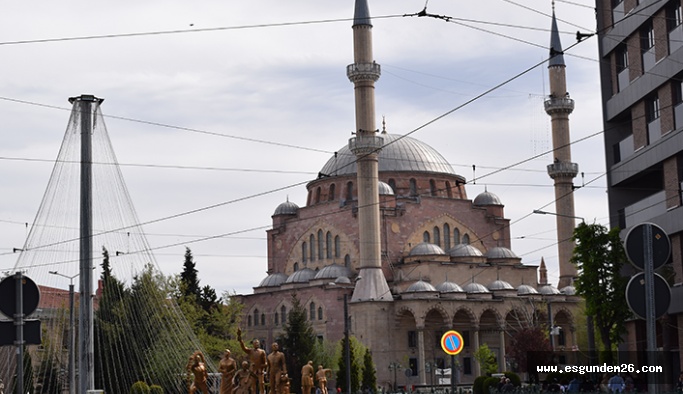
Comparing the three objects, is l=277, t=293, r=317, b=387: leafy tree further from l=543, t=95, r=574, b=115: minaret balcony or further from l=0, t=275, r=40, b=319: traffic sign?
l=0, t=275, r=40, b=319: traffic sign

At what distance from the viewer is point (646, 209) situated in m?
26.9

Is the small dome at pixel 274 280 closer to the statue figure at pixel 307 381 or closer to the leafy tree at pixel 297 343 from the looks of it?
the leafy tree at pixel 297 343

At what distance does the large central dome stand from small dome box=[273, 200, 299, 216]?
12.0 ft

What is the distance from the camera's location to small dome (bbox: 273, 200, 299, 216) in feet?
259

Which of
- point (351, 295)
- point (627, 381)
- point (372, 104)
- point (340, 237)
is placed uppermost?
point (372, 104)

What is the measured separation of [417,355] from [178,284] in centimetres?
1754

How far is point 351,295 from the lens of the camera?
6569 cm

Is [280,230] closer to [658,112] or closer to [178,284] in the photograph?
[178,284]

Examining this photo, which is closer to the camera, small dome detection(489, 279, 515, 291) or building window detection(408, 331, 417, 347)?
building window detection(408, 331, 417, 347)

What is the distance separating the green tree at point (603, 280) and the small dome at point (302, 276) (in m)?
43.1

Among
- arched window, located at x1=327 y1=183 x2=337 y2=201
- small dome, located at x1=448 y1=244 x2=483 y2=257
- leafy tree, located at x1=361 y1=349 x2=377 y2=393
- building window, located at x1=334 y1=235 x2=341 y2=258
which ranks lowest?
leafy tree, located at x1=361 y1=349 x2=377 y2=393

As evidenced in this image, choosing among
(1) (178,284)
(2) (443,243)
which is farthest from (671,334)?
(2) (443,243)

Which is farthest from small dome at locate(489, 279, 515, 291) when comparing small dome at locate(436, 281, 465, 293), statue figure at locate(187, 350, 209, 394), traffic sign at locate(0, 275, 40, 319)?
traffic sign at locate(0, 275, 40, 319)

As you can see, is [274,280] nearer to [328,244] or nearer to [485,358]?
Result: [328,244]
